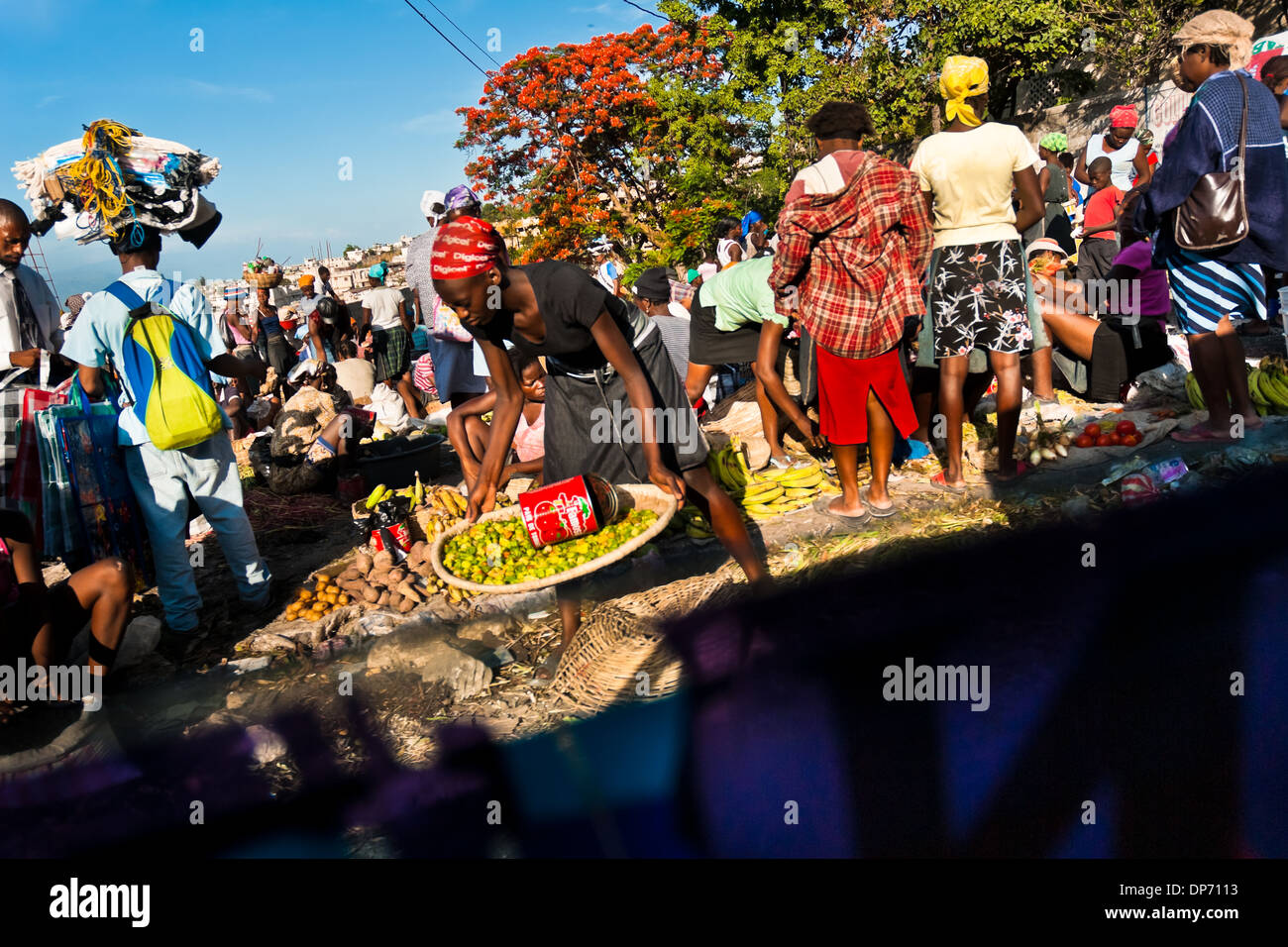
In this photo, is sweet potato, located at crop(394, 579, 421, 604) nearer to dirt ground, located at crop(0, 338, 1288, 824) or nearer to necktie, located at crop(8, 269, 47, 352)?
dirt ground, located at crop(0, 338, 1288, 824)

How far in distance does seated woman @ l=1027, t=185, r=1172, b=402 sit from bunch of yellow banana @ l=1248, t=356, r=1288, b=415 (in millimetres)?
519

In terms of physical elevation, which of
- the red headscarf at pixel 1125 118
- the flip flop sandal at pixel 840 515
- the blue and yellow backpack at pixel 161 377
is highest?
the red headscarf at pixel 1125 118

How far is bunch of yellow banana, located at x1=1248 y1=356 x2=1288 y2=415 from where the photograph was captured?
4.73 m

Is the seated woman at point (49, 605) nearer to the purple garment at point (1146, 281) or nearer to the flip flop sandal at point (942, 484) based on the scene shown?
the flip flop sandal at point (942, 484)

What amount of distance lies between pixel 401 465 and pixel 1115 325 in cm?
474

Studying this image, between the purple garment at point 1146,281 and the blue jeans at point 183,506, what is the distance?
5393 mm

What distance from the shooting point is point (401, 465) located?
5637mm

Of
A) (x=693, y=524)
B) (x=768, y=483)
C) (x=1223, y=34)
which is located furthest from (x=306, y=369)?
(x=1223, y=34)

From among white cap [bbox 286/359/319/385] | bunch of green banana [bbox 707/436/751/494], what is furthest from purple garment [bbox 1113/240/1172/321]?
white cap [bbox 286/359/319/385]

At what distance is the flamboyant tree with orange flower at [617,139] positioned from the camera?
48.2 ft

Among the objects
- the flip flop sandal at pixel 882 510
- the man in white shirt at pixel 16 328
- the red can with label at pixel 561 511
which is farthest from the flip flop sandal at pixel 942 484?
the man in white shirt at pixel 16 328

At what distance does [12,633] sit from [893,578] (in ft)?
11.1

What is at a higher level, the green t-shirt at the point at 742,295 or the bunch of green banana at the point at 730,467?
the green t-shirt at the point at 742,295

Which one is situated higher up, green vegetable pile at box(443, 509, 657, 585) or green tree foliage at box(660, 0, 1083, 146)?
green tree foliage at box(660, 0, 1083, 146)
